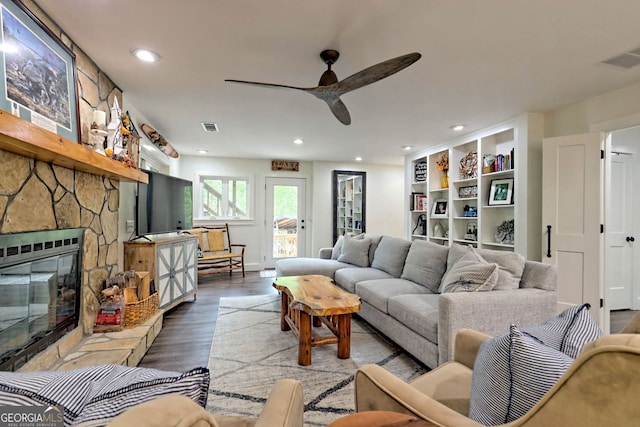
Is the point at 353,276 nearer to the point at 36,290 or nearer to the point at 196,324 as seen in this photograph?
the point at 196,324

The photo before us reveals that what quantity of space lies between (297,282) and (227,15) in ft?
7.54

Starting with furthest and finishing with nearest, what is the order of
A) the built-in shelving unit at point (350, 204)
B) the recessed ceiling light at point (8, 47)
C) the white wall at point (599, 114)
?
the built-in shelving unit at point (350, 204) < the white wall at point (599, 114) < the recessed ceiling light at point (8, 47)

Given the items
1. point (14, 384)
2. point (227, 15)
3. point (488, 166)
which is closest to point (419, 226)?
point (488, 166)

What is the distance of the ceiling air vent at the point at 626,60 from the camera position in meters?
2.18

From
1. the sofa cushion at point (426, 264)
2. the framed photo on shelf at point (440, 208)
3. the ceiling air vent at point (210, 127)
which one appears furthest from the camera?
the framed photo on shelf at point (440, 208)

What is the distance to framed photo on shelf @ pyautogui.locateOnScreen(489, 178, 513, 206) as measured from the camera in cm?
374

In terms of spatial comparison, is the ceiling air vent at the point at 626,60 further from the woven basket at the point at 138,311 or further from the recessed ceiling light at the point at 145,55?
the woven basket at the point at 138,311

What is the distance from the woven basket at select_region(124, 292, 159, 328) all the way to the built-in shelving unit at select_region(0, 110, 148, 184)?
3.66 feet

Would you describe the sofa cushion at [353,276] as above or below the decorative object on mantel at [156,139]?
below

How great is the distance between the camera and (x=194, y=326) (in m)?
3.15

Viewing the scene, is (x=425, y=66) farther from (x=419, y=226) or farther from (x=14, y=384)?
(x=419, y=226)

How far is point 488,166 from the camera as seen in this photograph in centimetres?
403

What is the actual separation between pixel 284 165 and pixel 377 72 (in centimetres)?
484

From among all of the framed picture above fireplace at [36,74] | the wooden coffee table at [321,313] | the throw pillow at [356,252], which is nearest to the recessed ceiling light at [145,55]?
the framed picture above fireplace at [36,74]
